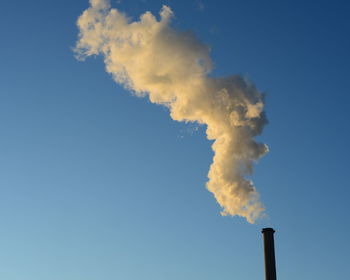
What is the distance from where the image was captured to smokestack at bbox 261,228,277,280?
20.0 meters

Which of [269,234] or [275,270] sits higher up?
[269,234]

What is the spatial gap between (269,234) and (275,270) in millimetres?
1562

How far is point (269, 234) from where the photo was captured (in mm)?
21125

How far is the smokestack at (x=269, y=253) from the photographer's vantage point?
19984mm

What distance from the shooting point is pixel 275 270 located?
2014 cm

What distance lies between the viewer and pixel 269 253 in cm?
2048
